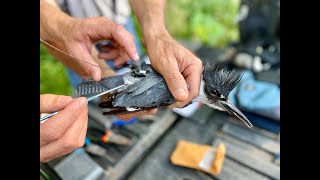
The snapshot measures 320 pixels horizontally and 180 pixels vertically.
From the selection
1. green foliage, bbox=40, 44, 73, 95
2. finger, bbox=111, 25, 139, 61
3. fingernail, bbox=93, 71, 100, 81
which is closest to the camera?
fingernail, bbox=93, 71, 100, 81

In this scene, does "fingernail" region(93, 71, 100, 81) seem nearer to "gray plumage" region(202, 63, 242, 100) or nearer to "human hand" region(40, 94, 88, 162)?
"human hand" region(40, 94, 88, 162)

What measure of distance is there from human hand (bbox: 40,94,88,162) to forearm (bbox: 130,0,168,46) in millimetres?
618

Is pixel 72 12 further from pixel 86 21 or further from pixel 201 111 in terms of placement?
pixel 201 111

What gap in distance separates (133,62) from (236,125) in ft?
2.60

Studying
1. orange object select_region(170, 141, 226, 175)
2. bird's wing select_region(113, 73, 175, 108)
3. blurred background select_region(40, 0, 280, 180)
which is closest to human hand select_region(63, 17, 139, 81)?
bird's wing select_region(113, 73, 175, 108)

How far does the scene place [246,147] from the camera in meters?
1.67

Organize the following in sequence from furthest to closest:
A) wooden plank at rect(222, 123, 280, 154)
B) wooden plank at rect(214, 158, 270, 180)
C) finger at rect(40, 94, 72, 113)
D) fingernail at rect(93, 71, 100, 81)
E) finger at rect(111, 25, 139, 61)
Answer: wooden plank at rect(222, 123, 280, 154) < wooden plank at rect(214, 158, 270, 180) < finger at rect(111, 25, 139, 61) < fingernail at rect(93, 71, 100, 81) < finger at rect(40, 94, 72, 113)

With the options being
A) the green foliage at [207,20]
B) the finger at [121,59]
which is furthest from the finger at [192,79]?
the green foliage at [207,20]

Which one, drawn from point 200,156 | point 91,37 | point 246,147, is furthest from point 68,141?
point 246,147

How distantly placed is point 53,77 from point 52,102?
1684 mm

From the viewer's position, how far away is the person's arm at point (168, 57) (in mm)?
1185

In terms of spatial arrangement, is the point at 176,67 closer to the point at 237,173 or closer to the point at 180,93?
the point at 180,93

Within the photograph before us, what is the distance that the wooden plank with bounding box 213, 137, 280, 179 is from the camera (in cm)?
151
